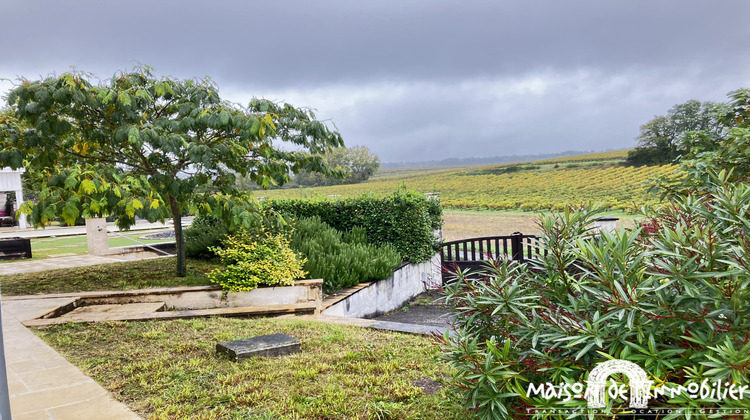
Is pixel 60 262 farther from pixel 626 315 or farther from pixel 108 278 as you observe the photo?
pixel 626 315

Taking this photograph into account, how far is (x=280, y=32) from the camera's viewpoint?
10164 millimetres

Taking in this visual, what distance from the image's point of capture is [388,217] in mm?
9570

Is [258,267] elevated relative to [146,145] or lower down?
lower down

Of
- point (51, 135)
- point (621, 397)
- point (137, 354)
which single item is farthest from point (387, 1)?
point (621, 397)

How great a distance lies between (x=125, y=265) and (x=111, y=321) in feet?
13.6

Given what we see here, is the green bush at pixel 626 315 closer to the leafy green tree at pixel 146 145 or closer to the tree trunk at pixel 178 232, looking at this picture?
the leafy green tree at pixel 146 145

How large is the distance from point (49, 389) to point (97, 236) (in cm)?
1080

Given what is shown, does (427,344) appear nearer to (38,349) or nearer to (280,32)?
(38,349)

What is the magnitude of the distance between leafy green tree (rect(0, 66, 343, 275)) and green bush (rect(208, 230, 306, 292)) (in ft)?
1.64

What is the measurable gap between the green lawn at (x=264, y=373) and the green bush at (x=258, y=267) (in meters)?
1.45

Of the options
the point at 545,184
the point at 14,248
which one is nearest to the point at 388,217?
the point at 14,248

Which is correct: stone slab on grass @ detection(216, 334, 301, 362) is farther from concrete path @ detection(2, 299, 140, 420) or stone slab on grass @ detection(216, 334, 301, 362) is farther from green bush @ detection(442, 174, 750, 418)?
green bush @ detection(442, 174, 750, 418)

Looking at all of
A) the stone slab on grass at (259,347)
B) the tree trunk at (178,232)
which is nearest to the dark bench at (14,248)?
the tree trunk at (178,232)

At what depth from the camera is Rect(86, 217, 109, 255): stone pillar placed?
12.6m
